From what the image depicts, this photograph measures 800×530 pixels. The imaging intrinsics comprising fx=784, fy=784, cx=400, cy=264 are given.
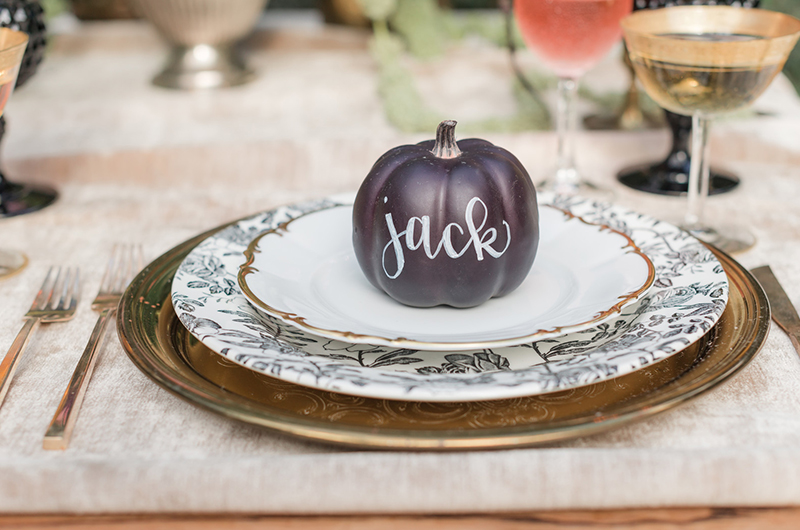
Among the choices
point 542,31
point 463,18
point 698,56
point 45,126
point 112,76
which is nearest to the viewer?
point 698,56

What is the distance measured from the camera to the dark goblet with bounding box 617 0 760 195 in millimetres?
732

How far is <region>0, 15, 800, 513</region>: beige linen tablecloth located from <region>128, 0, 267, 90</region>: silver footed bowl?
39 millimetres

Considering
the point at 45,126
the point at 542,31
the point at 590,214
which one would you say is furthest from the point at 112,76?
the point at 590,214

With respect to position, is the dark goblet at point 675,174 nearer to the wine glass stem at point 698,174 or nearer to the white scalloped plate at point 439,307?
the wine glass stem at point 698,174

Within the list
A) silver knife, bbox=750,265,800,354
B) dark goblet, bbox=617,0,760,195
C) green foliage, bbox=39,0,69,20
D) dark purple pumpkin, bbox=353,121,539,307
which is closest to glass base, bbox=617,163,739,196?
dark goblet, bbox=617,0,760,195

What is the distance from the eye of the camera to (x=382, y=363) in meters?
0.36

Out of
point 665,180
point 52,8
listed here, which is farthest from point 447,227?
point 52,8

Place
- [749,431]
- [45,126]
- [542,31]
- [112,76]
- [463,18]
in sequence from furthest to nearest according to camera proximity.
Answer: [463,18], [112,76], [45,126], [542,31], [749,431]

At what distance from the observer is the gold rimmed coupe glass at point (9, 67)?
0.50m

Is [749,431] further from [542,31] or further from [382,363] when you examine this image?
[542,31]

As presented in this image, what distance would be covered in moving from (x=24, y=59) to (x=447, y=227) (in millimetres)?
503

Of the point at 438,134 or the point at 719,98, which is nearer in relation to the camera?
the point at 438,134

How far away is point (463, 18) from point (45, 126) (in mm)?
696

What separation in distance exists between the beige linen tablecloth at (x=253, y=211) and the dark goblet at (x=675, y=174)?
2 cm
